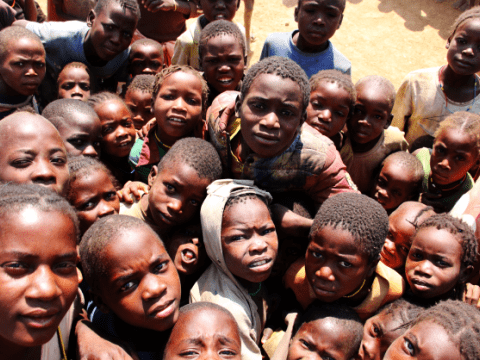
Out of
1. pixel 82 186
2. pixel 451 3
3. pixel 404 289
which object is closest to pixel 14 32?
pixel 82 186

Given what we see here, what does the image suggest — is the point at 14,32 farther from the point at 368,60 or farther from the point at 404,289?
the point at 368,60

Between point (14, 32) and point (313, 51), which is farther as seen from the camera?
point (313, 51)

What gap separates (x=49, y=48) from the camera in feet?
11.9

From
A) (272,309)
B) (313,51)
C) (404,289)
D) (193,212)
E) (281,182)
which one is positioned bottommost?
(272,309)

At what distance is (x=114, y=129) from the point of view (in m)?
2.96

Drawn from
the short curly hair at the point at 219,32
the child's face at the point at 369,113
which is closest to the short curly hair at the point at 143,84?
the short curly hair at the point at 219,32

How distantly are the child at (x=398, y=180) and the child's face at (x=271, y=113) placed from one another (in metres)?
1.13

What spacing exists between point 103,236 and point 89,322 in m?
0.43

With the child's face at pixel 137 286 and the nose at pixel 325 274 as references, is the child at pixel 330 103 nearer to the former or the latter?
the nose at pixel 325 274

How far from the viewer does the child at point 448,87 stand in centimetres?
327

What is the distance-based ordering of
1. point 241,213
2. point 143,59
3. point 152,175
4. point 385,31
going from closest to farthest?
1. point 241,213
2. point 152,175
3. point 143,59
4. point 385,31

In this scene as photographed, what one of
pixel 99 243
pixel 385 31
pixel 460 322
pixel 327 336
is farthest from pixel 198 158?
pixel 385 31

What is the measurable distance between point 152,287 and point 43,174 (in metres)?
0.86

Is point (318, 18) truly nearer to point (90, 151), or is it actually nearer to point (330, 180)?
point (330, 180)
